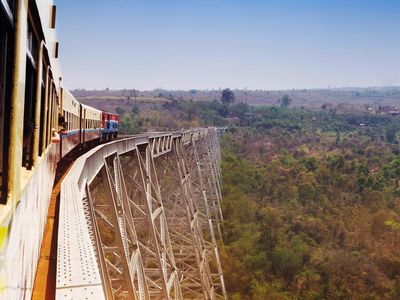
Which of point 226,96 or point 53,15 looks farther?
point 226,96

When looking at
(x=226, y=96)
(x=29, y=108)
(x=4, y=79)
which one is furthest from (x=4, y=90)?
(x=226, y=96)

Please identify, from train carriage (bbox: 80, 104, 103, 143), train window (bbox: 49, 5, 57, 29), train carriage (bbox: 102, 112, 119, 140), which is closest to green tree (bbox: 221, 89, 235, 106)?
train carriage (bbox: 102, 112, 119, 140)

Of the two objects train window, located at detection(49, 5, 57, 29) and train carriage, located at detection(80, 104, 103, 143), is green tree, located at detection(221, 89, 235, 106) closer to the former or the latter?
train carriage, located at detection(80, 104, 103, 143)

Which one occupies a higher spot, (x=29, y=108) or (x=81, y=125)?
(x=29, y=108)

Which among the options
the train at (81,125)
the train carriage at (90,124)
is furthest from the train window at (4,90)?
the train carriage at (90,124)

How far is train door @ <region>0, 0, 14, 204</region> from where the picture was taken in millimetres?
2055

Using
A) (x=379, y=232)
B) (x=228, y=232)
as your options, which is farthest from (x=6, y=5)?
(x=379, y=232)

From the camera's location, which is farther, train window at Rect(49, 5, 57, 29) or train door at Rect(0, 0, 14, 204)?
A: train window at Rect(49, 5, 57, 29)

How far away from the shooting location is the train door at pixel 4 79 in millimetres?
2055

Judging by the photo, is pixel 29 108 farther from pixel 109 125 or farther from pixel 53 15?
pixel 109 125

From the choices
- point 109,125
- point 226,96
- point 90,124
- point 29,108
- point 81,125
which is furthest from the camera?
point 226,96

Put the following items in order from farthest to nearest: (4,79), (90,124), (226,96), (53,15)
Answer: (226,96) → (90,124) → (53,15) → (4,79)

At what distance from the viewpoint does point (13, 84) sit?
7.19 ft

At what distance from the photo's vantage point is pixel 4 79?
2094 millimetres
